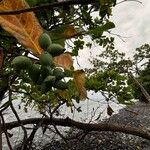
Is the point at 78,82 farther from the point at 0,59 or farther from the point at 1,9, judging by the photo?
the point at 1,9

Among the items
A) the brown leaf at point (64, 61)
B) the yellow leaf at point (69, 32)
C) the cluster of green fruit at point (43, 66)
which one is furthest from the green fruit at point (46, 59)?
the yellow leaf at point (69, 32)

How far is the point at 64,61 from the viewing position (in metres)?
→ 1.25

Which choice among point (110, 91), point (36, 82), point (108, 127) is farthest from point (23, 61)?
point (110, 91)

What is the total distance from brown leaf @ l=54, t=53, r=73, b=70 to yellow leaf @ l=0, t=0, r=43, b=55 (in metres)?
0.09

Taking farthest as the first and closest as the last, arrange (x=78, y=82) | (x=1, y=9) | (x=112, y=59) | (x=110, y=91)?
(x=112, y=59), (x=110, y=91), (x=78, y=82), (x=1, y=9)

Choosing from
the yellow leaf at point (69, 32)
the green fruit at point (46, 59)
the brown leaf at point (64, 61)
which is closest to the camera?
the green fruit at point (46, 59)

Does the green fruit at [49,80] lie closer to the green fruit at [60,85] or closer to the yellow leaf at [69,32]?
Answer: the green fruit at [60,85]

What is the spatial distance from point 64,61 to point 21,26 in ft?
0.55

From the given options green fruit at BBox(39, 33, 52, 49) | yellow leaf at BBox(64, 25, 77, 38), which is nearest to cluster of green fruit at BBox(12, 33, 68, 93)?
green fruit at BBox(39, 33, 52, 49)

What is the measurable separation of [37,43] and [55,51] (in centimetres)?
8

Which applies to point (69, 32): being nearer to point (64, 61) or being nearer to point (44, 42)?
point (64, 61)

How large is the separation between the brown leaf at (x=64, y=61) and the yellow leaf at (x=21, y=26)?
0.09m

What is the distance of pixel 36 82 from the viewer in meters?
1.12

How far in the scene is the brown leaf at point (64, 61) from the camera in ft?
3.99
